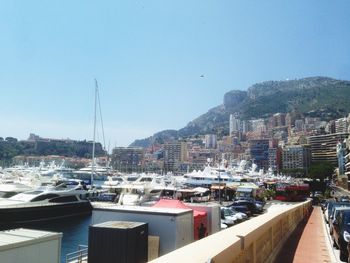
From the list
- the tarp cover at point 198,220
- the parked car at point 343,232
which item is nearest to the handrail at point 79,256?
the tarp cover at point 198,220

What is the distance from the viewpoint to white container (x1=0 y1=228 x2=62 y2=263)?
8.47 meters

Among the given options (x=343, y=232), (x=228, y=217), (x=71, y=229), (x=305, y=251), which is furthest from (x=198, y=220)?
(x=71, y=229)

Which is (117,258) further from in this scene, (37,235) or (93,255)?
(37,235)

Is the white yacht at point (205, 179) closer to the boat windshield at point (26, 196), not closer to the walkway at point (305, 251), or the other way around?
the boat windshield at point (26, 196)

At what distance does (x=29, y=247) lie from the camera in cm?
891

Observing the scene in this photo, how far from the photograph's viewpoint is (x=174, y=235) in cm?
1192

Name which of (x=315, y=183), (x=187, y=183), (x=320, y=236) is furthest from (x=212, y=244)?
(x=187, y=183)

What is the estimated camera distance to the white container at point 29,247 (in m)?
8.47

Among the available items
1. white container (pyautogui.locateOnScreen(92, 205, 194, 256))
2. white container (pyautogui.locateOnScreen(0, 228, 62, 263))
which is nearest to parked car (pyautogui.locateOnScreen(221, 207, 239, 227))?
white container (pyautogui.locateOnScreen(92, 205, 194, 256))

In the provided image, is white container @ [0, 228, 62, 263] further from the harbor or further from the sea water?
the sea water

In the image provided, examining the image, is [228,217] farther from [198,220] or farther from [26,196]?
[26,196]

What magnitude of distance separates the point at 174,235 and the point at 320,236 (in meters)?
8.34

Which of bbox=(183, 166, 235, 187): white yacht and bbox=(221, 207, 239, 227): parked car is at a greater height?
bbox=(183, 166, 235, 187): white yacht

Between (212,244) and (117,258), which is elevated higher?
(212,244)
